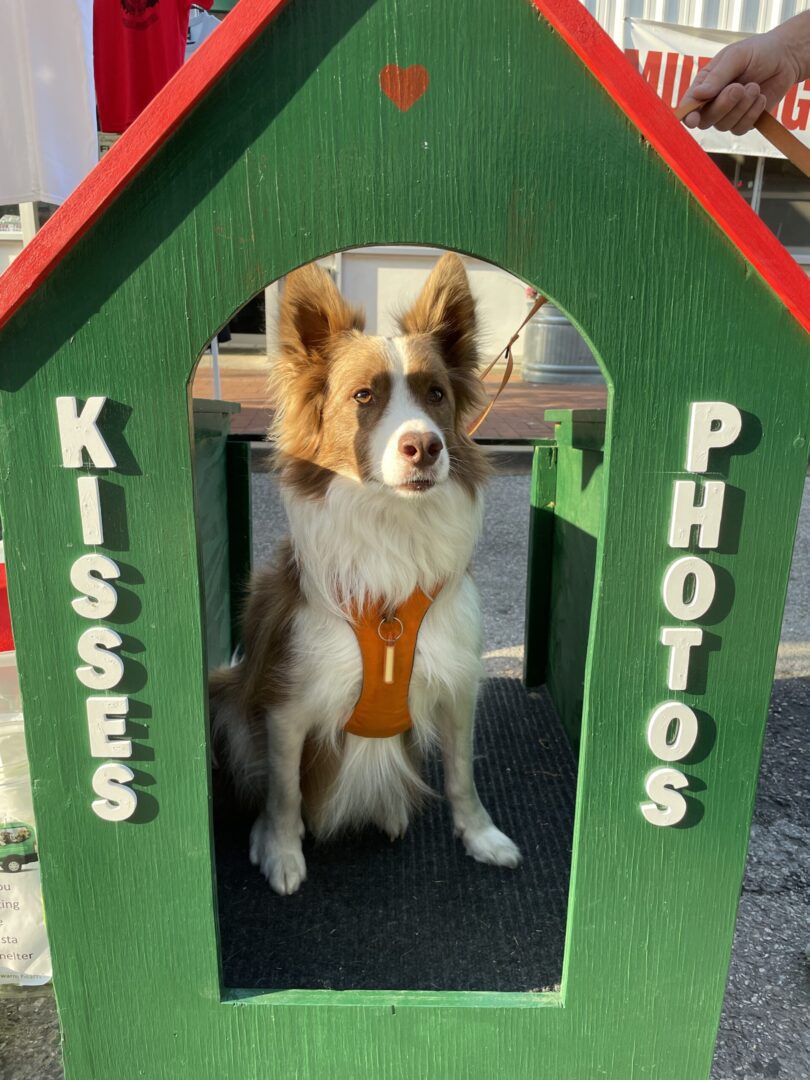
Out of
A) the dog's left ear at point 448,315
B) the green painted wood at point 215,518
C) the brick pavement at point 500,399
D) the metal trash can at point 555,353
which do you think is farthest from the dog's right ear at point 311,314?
the metal trash can at point 555,353

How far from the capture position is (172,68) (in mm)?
3643

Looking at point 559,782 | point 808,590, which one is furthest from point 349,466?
point 808,590

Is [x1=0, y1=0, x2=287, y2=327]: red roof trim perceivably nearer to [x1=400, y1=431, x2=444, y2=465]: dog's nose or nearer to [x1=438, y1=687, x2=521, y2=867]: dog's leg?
[x1=400, y1=431, x2=444, y2=465]: dog's nose

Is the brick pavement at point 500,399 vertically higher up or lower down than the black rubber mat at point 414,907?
higher up

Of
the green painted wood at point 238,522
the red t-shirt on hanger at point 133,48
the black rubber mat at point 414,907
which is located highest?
the red t-shirt on hanger at point 133,48

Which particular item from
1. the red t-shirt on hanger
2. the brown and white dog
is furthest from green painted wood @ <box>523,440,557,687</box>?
the red t-shirt on hanger

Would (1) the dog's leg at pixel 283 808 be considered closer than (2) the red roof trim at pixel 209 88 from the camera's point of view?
No

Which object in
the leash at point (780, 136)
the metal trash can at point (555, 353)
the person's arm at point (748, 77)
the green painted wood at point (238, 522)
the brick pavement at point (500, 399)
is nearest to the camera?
the leash at point (780, 136)

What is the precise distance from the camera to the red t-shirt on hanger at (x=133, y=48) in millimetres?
3461

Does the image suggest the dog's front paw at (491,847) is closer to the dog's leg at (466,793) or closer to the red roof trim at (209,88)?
the dog's leg at (466,793)

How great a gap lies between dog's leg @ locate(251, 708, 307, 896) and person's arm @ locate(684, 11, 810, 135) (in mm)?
1845

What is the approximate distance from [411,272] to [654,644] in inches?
374

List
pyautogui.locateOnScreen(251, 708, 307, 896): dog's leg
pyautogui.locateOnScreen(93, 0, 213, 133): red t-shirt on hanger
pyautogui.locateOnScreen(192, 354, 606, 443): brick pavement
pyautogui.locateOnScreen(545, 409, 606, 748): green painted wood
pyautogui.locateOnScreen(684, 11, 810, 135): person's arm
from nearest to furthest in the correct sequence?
pyautogui.locateOnScreen(684, 11, 810, 135): person's arm < pyautogui.locateOnScreen(251, 708, 307, 896): dog's leg < pyautogui.locateOnScreen(545, 409, 606, 748): green painted wood < pyautogui.locateOnScreen(93, 0, 213, 133): red t-shirt on hanger < pyautogui.locateOnScreen(192, 354, 606, 443): brick pavement

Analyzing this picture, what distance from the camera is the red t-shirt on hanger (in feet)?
11.4
